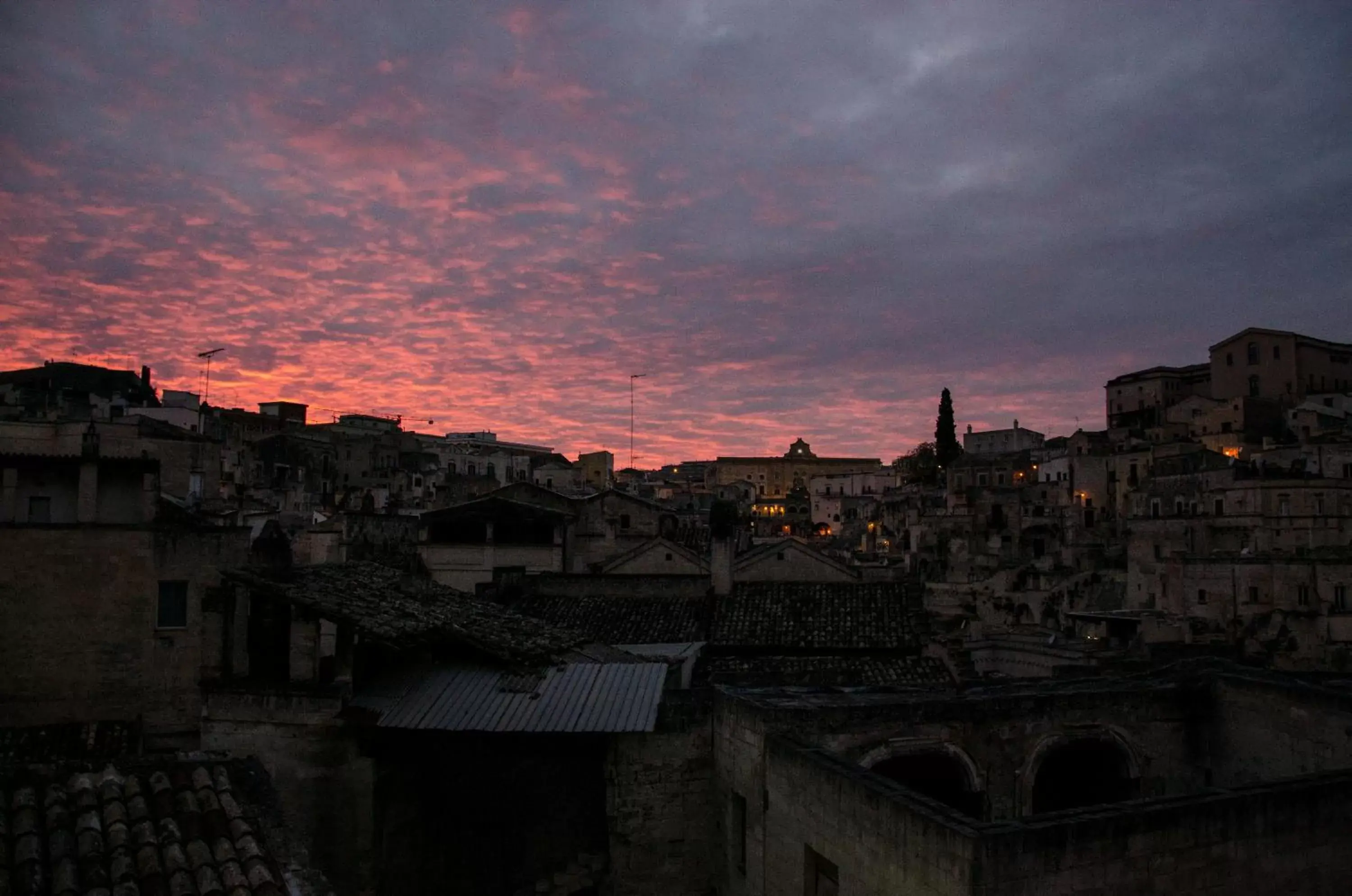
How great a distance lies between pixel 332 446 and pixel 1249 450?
70.1m

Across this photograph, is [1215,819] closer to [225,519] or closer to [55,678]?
[55,678]

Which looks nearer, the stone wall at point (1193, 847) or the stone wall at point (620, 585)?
the stone wall at point (1193, 847)

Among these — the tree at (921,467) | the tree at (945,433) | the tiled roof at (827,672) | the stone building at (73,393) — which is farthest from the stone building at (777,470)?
the tiled roof at (827,672)

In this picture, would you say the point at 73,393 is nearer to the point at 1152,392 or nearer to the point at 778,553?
the point at 778,553

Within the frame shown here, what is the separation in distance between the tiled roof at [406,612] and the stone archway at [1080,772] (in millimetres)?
8675

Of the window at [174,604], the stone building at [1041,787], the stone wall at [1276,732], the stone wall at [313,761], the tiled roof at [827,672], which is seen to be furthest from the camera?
the tiled roof at [827,672]

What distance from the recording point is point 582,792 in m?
18.9

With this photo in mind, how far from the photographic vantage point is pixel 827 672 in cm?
2220

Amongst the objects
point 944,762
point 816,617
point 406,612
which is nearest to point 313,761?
point 406,612

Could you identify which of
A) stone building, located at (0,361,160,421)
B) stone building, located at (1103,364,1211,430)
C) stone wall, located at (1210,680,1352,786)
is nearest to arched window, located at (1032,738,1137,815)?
stone wall, located at (1210,680,1352,786)

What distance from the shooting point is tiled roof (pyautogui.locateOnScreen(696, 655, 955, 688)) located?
798 inches

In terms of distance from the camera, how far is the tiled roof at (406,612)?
16.5 m

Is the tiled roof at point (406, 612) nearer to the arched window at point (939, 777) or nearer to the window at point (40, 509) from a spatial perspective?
the window at point (40, 509)

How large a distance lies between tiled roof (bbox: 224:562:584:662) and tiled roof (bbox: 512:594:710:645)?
767cm
